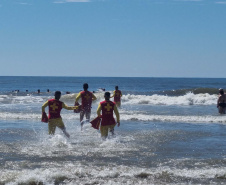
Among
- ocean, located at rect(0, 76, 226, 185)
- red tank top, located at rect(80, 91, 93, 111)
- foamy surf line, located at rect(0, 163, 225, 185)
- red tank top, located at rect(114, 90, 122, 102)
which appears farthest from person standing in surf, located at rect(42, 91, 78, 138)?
red tank top, located at rect(114, 90, 122, 102)

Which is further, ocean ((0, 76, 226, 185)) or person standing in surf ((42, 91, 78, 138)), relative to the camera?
person standing in surf ((42, 91, 78, 138))

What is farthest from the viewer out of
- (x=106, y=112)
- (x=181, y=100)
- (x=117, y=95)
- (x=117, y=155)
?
(x=181, y=100)

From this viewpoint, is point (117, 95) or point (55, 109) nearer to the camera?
point (55, 109)

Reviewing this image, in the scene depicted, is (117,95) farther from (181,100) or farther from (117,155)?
(117,155)

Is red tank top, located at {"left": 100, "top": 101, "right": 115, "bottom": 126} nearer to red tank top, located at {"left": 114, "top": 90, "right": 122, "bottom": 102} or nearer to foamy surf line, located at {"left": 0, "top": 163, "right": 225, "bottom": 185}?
foamy surf line, located at {"left": 0, "top": 163, "right": 225, "bottom": 185}

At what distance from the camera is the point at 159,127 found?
16.1m

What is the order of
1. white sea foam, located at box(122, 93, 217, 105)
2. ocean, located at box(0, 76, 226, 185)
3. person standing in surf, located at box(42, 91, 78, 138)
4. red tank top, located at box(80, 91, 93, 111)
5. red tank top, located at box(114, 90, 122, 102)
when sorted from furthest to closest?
1. white sea foam, located at box(122, 93, 217, 105)
2. red tank top, located at box(114, 90, 122, 102)
3. red tank top, located at box(80, 91, 93, 111)
4. person standing in surf, located at box(42, 91, 78, 138)
5. ocean, located at box(0, 76, 226, 185)

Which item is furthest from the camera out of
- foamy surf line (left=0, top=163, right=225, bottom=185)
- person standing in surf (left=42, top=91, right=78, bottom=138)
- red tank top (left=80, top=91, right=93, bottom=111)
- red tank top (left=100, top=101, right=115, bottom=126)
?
A: red tank top (left=80, top=91, right=93, bottom=111)

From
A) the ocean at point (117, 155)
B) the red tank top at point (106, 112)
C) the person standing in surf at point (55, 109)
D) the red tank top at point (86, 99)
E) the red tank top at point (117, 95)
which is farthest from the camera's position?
the red tank top at point (117, 95)

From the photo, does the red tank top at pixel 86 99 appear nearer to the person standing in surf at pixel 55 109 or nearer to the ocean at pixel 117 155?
the ocean at pixel 117 155

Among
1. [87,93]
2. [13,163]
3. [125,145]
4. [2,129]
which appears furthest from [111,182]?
[2,129]

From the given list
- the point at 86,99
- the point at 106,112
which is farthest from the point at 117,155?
the point at 86,99

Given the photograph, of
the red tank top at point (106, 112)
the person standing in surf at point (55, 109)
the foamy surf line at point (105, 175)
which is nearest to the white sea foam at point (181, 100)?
the red tank top at point (106, 112)

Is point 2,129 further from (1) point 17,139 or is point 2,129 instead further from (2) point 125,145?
(2) point 125,145
